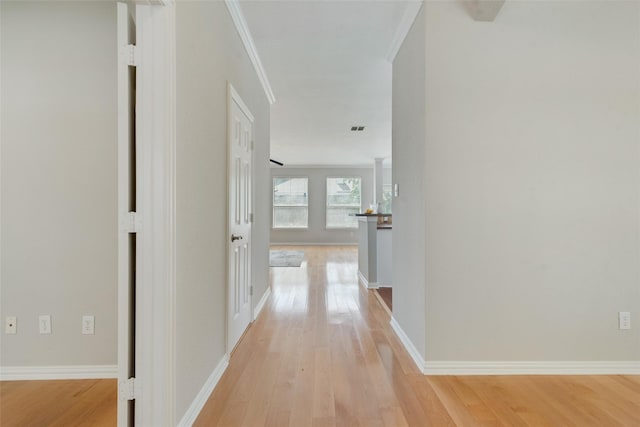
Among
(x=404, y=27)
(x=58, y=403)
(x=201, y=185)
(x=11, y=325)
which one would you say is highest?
(x=404, y=27)

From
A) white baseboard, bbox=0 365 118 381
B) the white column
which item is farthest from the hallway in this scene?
the white column

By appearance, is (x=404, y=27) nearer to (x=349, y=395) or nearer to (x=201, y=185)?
(x=201, y=185)

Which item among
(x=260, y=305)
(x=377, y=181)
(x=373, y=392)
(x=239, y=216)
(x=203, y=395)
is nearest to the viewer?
(x=203, y=395)

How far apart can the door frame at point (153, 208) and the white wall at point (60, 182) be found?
0.94 metres

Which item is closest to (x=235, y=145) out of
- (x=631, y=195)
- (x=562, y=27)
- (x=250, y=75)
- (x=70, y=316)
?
(x=250, y=75)

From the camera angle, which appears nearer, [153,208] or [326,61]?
[153,208]

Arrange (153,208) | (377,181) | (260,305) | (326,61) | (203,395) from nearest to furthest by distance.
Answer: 1. (153,208)
2. (203,395)
3. (326,61)
4. (260,305)
5. (377,181)

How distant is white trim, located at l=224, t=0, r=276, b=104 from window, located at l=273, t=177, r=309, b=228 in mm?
6242

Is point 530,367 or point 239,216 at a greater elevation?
point 239,216

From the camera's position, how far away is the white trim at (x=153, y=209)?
1368 mm

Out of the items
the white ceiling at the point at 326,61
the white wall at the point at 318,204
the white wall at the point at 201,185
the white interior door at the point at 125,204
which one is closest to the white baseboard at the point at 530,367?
the white wall at the point at 201,185

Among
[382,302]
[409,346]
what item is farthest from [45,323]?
[382,302]

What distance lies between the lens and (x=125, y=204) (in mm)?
1376

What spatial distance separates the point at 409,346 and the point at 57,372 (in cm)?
248
